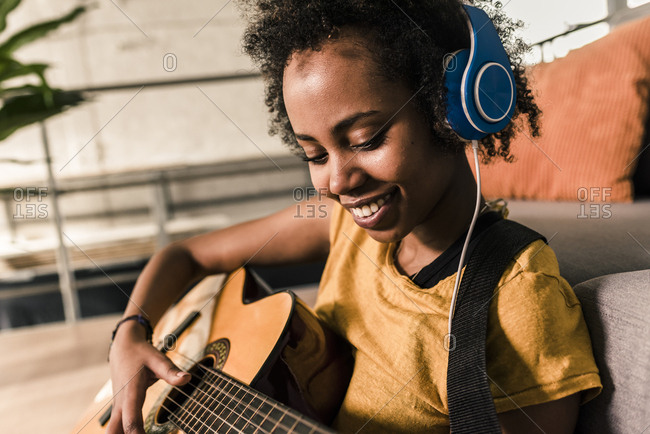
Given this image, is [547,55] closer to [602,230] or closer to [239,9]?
[602,230]

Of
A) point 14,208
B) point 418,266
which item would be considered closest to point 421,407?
point 418,266

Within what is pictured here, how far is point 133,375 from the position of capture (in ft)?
2.27

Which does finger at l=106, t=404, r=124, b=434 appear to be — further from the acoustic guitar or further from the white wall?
the white wall

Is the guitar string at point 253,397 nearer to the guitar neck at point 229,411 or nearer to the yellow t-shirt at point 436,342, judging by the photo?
the guitar neck at point 229,411

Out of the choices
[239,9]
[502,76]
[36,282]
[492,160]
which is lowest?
[36,282]

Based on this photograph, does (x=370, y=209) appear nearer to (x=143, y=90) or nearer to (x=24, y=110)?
(x=24, y=110)

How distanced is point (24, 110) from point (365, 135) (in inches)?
42.9

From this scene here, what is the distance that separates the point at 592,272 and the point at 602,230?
97 millimetres

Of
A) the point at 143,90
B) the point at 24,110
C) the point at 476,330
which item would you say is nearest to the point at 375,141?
the point at 476,330

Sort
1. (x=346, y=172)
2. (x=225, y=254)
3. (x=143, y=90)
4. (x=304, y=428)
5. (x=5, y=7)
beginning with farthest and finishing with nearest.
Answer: (x=143, y=90) < (x=5, y=7) < (x=225, y=254) < (x=346, y=172) < (x=304, y=428)

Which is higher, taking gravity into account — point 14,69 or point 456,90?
point 14,69

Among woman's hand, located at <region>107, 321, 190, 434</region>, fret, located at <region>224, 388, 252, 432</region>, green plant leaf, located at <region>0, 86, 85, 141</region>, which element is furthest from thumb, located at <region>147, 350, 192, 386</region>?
green plant leaf, located at <region>0, 86, 85, 141</region>

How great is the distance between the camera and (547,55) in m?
0.79

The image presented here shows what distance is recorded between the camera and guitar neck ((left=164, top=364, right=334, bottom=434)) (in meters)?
0.47
